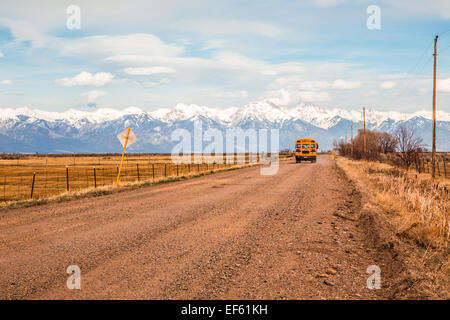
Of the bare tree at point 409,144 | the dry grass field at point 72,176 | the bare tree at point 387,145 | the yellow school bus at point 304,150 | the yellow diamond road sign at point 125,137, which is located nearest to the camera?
the yellow diamond road sign at point 125,137

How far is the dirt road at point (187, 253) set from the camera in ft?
15.9

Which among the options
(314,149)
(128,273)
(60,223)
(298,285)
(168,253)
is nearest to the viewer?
(298,285)

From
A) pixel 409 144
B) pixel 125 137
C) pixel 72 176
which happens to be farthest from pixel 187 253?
pixel 72 176

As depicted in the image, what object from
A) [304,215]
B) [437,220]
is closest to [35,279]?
[304,215]

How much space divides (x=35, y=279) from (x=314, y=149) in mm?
53471

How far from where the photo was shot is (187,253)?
6.59 metres

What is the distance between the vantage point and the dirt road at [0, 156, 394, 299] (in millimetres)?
4848

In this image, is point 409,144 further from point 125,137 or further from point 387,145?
point 387,145

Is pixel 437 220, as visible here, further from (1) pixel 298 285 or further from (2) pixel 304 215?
(1) pixel 298 285

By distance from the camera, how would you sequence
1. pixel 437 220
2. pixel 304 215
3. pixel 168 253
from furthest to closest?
pixel 304 215, pixel 437 220, pixel 168 253

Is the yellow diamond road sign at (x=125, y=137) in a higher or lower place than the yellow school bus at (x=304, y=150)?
higher

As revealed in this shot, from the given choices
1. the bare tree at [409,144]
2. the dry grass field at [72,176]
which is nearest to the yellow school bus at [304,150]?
the dry grass field at [72,176]

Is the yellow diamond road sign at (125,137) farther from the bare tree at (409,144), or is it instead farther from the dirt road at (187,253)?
the bare tree at (409,144)
